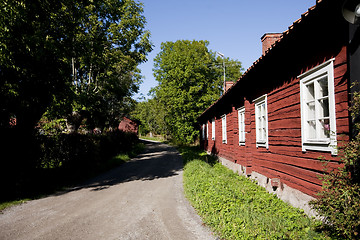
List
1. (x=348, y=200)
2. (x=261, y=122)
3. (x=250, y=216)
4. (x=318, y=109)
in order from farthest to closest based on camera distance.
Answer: (x=261, y=122)
(x=318, y=109)
(x=250, y=216)
(x=348, y=200)

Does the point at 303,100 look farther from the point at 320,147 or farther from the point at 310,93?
the point at 320,147

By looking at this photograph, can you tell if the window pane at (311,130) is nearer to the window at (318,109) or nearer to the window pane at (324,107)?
the window at (318,109)

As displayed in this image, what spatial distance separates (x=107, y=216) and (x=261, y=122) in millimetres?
6020

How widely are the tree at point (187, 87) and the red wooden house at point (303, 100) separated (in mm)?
20266

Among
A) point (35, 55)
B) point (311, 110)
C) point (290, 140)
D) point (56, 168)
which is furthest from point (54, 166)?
point (311, 110)

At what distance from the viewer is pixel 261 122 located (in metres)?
8.50

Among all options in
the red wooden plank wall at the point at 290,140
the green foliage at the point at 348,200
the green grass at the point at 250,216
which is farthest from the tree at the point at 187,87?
the green foliage at the point at 348,200

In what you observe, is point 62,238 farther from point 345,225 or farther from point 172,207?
point 345,225

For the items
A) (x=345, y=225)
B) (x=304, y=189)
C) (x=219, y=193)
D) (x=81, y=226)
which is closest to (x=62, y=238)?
(x=81, y=226)

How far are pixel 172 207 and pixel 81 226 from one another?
92.9 inches

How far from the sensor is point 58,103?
10.3 metres

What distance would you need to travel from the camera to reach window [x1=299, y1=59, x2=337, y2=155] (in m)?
4.34

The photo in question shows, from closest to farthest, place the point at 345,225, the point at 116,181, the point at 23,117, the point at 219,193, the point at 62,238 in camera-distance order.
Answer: the point at 345,225 → the point at 62,238 → the point at 219,193 → the point at 23,117 → the point at 116,181

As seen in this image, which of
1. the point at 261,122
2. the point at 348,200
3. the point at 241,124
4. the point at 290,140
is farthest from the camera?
the point at 241,124
